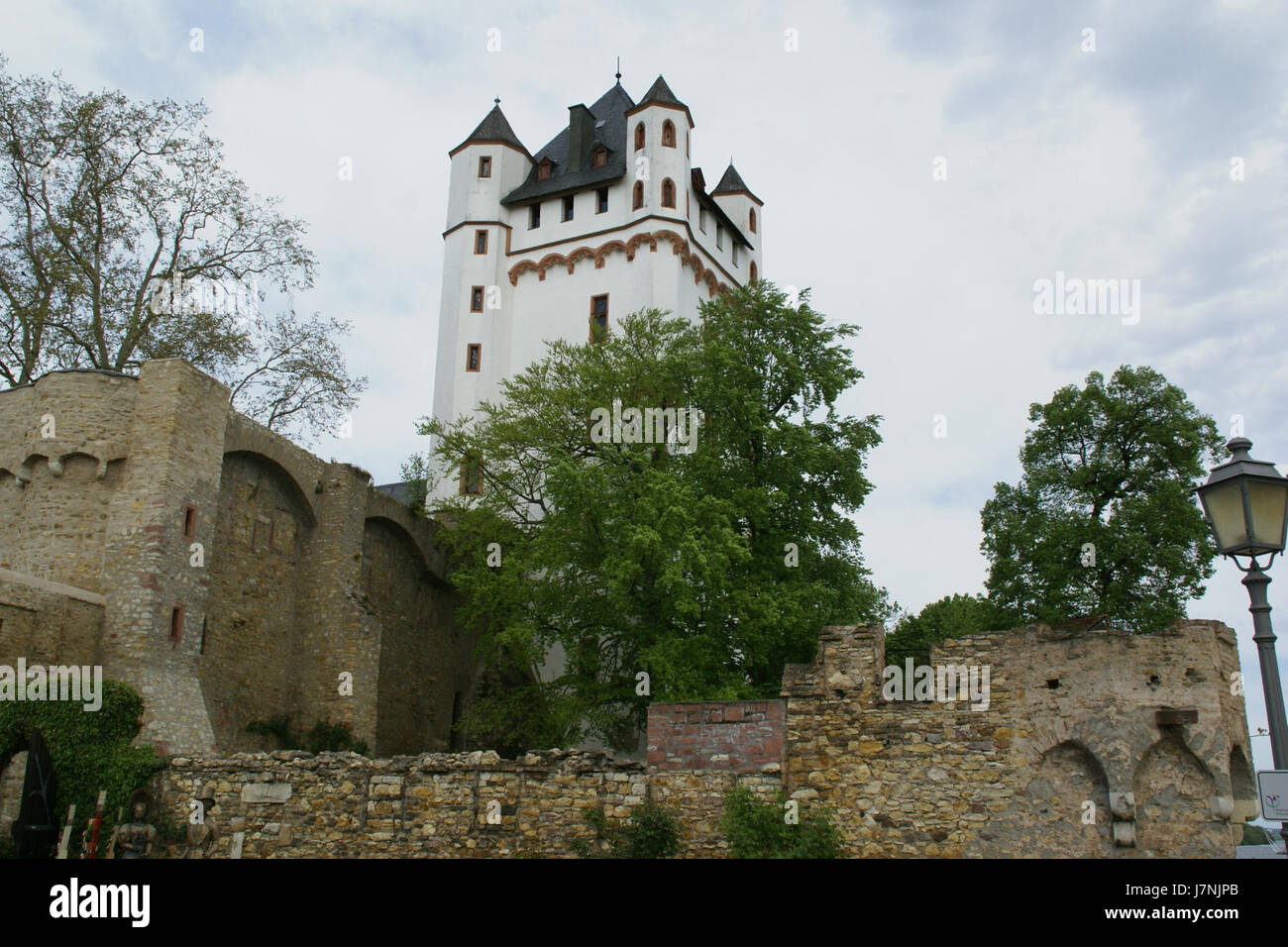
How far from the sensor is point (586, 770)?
14922 mm

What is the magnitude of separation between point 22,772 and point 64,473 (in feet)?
18.5

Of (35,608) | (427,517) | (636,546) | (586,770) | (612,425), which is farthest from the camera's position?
(427,517)

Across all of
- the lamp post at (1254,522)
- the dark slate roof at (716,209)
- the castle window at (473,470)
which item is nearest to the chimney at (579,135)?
the dark slate roof at (716,209)

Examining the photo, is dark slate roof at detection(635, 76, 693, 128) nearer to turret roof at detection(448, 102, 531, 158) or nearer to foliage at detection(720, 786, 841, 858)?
turret roof at detection(448, 102, 531, 158)

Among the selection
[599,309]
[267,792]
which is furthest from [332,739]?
[599,309]

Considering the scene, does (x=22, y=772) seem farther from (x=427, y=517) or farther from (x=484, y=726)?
(x=427, y=517)

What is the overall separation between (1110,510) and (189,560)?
22.7m

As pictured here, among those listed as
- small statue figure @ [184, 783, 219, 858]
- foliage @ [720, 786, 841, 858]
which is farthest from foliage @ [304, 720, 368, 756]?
foliage @ [720, 786, 841, 858]

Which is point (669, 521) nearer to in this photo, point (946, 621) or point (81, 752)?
point (81, 752)

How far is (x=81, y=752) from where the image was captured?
56.7 feet

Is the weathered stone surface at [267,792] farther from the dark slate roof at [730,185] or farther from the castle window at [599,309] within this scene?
the dark slate roof at [730,185]

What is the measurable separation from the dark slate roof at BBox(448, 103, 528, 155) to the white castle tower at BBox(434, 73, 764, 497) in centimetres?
7

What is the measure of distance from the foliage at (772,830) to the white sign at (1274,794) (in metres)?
7.26
